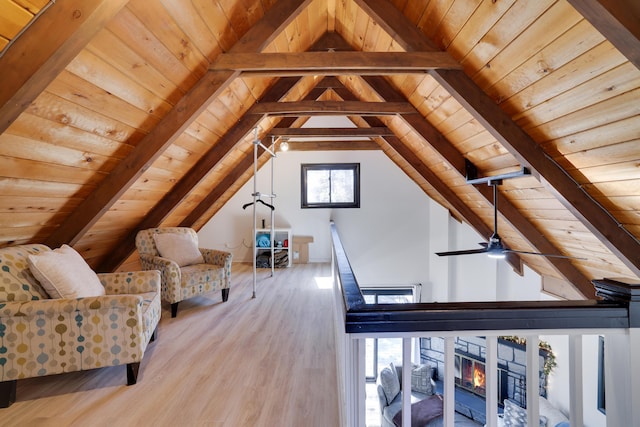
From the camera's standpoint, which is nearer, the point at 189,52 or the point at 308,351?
the point at 189,52

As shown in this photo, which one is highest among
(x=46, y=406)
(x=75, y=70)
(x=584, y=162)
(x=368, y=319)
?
(x=75, y=70)

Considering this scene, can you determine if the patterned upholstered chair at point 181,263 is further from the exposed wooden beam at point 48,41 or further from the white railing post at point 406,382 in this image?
the white railing post at point 406,382

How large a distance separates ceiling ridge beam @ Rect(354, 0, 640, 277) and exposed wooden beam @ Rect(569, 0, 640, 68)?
0.94 meters

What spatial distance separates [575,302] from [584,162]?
1550 millimetres

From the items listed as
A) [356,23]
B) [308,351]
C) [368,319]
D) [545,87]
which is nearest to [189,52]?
[356,23]

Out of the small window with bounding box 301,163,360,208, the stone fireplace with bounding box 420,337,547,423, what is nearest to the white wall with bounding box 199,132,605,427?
the small window with bounding box 301,163,360,208

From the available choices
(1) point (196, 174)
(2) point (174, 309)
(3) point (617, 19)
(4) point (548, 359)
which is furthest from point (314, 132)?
(4) point (548, 359)

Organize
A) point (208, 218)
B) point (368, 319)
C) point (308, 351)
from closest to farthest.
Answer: point (368, 319) → point (308, 351) → point (208, 218)

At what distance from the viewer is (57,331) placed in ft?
6.28

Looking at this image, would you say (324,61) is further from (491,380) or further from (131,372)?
(131,372)

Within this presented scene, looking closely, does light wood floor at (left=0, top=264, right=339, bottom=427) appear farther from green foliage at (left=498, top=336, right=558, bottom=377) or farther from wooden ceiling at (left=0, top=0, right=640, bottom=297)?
green foliage at (left=498, top=336, right=558, bottom=377)

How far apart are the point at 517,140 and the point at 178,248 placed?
3.68 meters

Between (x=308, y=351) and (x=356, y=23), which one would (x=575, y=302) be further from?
(x=356, y=23)

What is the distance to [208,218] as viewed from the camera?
585cm
